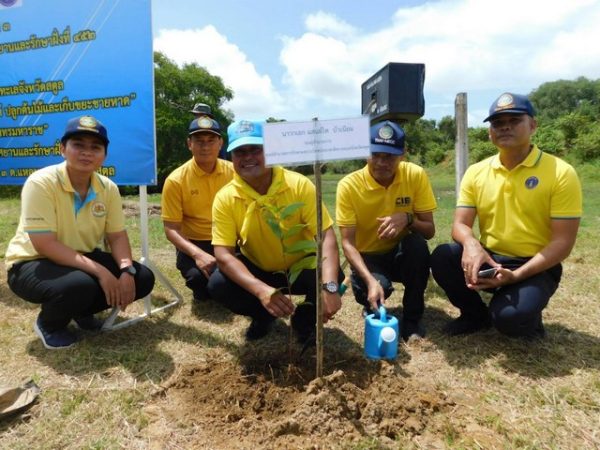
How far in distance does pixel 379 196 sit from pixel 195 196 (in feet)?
5.02

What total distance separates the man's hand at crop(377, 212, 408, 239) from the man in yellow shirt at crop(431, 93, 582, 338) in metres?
0.35

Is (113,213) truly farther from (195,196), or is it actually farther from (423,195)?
(423,195)

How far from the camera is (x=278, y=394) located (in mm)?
2221

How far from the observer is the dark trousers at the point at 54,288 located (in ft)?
8.84

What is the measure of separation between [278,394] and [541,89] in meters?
67.9

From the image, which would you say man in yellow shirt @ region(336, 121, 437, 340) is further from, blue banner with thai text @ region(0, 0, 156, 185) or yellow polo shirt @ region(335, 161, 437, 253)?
blue banner with thai text @ region(0, 0, 156, 185)

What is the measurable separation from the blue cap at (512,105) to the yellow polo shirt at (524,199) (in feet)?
0.98

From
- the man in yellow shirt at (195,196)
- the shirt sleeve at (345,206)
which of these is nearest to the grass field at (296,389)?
the man in yellow shirt at (195,196)

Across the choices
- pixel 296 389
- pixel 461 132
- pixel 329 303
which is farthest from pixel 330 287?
pixel 461 132

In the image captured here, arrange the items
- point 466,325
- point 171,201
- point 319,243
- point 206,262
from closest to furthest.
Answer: point 319,243 → point 466,325 → point 206,262 → point 171,201

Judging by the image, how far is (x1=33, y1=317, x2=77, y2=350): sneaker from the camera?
286 cm

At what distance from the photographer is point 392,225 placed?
2996 mm

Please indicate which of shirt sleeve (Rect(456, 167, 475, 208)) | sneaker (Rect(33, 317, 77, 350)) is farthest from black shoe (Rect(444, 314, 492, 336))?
sneaker (Rect(33, 317, 77, 350))

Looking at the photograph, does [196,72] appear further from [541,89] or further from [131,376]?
[541,89]
